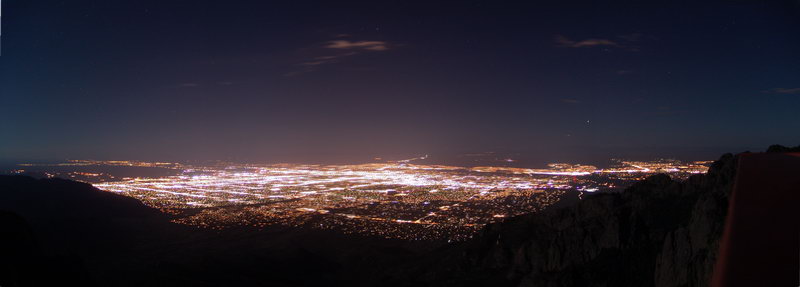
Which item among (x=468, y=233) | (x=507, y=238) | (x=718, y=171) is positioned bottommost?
(x=468, y=233)

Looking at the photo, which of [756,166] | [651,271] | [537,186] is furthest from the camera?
[537,186]

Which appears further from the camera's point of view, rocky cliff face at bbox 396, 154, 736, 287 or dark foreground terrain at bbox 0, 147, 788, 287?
dark foreground terrain at bbox 0, 147, 788, 287

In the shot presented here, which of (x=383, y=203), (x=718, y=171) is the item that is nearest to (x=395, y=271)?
(x=718, y=171)

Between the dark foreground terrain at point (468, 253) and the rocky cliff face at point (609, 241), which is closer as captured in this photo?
the rocky cliff face at point (609, 241)

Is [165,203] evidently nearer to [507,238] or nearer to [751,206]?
[507,238]

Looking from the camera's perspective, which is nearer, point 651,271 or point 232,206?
point 651,271
